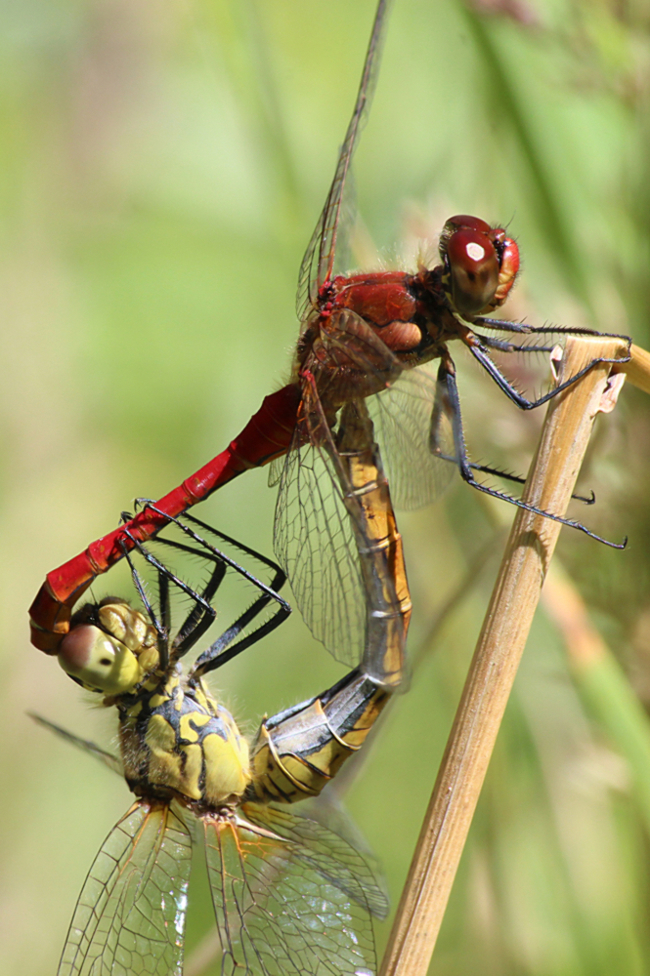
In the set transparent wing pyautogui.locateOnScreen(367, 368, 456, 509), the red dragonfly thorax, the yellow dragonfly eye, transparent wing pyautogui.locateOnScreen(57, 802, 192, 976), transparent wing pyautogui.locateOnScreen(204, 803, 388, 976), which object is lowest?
transparent wing pyautogui.locateOnScreen(57, 802, 192, 976)

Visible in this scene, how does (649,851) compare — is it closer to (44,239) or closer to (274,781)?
(274,781)

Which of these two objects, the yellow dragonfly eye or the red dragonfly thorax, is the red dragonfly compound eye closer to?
the red dragonfly thorax

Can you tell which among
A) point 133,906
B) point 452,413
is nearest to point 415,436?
point 452,413

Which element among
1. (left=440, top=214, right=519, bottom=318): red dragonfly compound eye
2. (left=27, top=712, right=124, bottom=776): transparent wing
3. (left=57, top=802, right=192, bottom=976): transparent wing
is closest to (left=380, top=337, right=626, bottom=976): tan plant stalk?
(left=440, top=214, right=519, bottom=318): red dragonfly compound eye

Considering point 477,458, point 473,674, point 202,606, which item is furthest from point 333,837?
point 477,458

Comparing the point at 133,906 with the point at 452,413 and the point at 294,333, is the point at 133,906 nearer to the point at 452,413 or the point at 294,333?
the point at 452,413

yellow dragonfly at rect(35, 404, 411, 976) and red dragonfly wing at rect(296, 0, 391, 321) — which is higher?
red dragonfly wing at rect(296, 0, 391, 321)

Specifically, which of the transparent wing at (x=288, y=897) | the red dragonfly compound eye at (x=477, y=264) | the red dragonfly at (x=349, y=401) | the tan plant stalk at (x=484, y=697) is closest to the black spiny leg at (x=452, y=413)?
the red dragonfly at (x=349, y=401)
